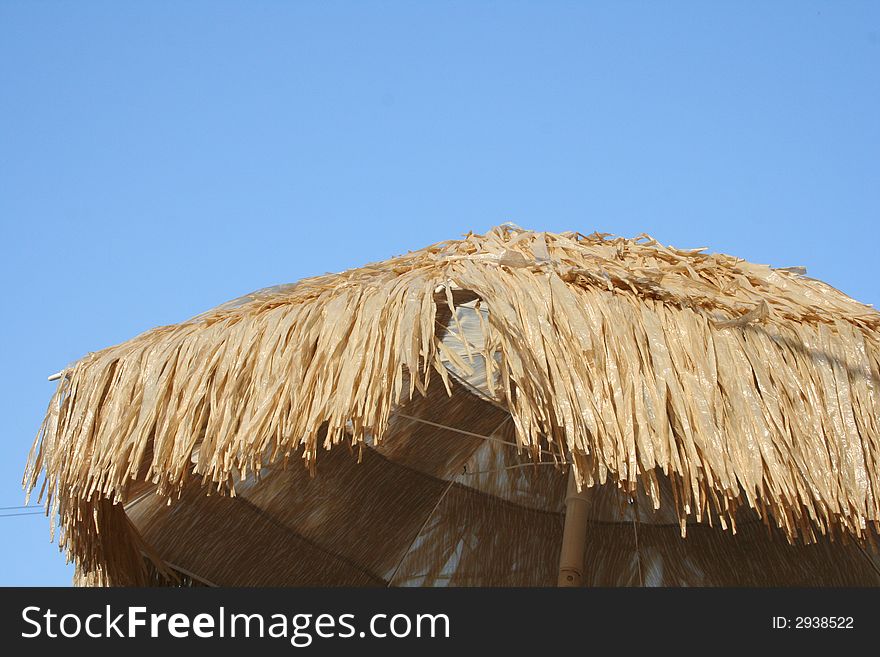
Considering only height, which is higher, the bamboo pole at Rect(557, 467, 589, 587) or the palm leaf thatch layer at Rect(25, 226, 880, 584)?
the palm leaf thatch layer at Rect(25, 226, 880, 584)

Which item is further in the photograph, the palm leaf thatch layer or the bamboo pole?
the bamboo pole

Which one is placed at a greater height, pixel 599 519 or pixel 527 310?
pixel 527 310

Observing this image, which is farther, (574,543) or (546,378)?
(574,543)

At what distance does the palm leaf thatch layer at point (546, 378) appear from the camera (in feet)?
6.44

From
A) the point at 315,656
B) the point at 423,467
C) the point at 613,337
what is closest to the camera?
the point at 315,656

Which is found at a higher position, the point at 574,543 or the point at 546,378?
the point at 546,378

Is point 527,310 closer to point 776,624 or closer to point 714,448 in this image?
point 714,448

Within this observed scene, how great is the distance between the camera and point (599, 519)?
3.53 meters

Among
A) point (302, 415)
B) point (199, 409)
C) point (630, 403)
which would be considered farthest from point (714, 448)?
point (199, 409)

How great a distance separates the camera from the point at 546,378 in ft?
6.39

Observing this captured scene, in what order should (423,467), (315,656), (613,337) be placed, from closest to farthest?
1. (315,656)
2. (613,337)
3. (423,467)

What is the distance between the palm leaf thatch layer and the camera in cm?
196

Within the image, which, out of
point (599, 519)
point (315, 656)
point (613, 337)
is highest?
point (613, 337)

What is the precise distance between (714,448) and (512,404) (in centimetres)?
42
